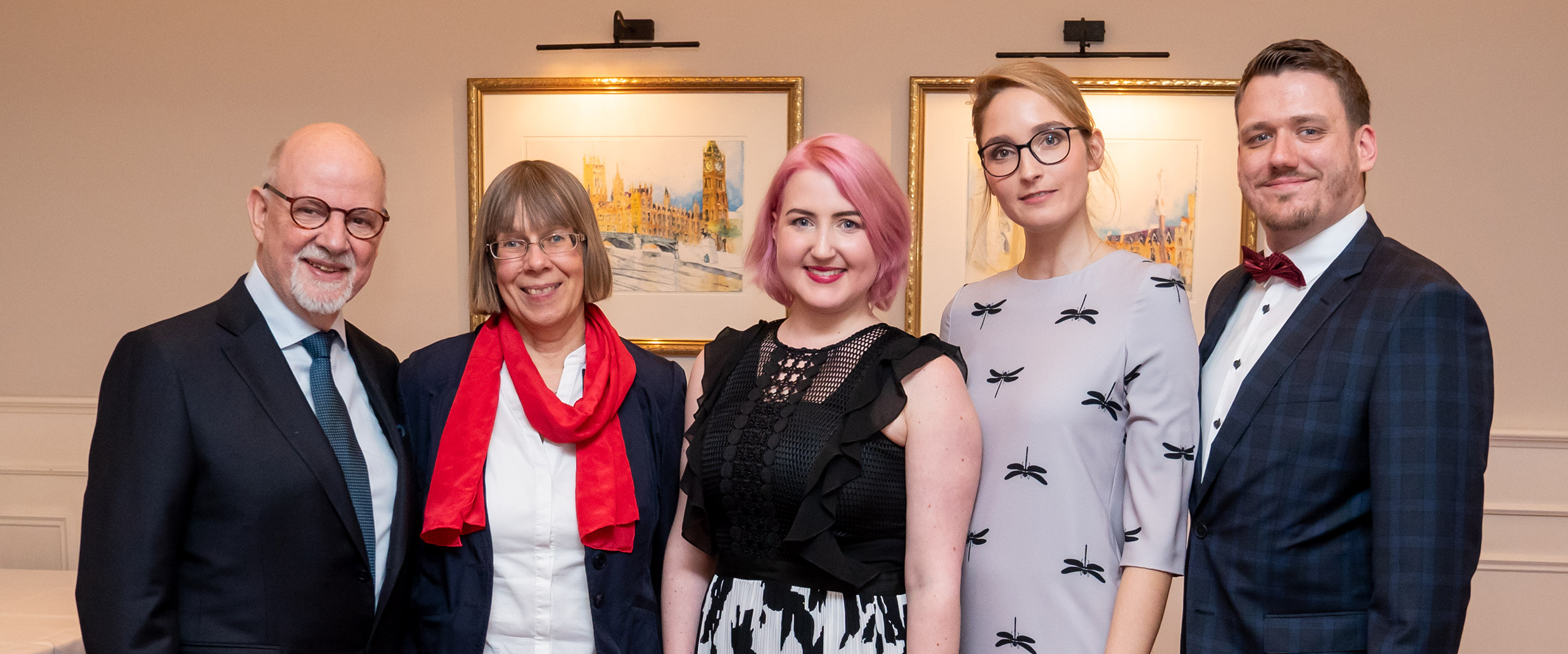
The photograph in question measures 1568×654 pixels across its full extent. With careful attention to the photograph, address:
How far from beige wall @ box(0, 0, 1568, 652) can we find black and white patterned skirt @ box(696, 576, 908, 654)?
216cm

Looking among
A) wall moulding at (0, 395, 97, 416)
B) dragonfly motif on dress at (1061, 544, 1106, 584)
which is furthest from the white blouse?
wall moulding at (0, 395, 97, 416)

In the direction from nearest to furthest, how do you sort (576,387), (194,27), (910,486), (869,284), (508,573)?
(910,486)
(869,284)
(508,573)
(576,387)
(194,27)

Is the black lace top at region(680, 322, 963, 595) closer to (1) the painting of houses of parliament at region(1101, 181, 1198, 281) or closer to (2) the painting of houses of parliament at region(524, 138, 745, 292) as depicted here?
(2) the painting of houses of parliament at region(524, 138, 745, 292)

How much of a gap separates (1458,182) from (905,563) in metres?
3.01

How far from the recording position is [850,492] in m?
1.60

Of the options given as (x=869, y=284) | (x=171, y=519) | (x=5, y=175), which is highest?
(x=5, y=175)

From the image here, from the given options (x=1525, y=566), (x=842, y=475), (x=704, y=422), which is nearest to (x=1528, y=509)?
(x=1525, y=566)

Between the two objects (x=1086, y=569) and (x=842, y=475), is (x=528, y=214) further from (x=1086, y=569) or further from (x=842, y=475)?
(x=1086, y=569)

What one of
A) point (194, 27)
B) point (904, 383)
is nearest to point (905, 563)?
point (904, 383)

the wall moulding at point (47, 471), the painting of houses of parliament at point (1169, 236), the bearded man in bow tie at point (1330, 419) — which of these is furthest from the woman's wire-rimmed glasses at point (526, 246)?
the wall moulding at point (47, 471)

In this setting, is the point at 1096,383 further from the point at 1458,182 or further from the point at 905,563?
the point at 1458,182

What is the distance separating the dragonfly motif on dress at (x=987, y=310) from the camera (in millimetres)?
1896

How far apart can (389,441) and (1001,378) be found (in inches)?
48.5

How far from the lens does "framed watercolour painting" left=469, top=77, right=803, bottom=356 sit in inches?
139
